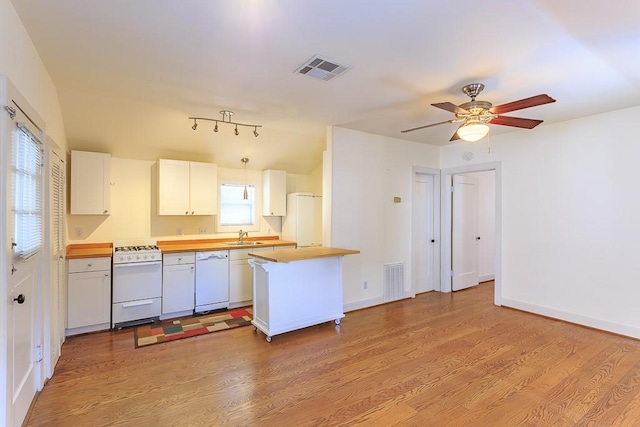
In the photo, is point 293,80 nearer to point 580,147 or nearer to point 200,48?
point 200,48

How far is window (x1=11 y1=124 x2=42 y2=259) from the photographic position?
189 centimetres

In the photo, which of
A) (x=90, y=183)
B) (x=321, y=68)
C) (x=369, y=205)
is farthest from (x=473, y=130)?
(x=90, y=183)

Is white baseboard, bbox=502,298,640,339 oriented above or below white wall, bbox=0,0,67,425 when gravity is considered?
below

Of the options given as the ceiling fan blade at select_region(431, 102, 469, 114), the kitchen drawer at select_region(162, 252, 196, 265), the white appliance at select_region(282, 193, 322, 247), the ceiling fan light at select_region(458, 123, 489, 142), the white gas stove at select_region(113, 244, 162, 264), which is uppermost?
the ceiling fan blade at select_region(431, 102, 469, 114)

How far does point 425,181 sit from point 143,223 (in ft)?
15.0

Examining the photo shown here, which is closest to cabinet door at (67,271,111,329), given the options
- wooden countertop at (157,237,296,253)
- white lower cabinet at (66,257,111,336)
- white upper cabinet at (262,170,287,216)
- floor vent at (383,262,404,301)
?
white lower cabinet at (66,257,111,336)

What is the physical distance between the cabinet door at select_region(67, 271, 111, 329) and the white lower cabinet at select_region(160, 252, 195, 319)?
24.0 inches

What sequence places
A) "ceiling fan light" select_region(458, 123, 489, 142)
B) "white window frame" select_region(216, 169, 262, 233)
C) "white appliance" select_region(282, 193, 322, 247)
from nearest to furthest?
1. "ceiling fan light" select_region(458, 123, 489, 142)
2. "white window frame" select_region(216, 169, 262, 233)
3. "white appliance" select_region(282, 193, 322, 247)

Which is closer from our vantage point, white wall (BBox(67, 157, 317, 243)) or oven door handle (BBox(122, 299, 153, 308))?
oven door handle (BBox(122, 299, 153, 308))

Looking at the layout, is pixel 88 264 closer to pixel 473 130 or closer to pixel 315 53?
pixel 315 53

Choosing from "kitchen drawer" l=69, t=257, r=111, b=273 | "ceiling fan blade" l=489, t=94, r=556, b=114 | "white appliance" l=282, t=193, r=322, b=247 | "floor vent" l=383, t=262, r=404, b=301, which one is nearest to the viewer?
"ceiling fan blade" l=489, t=94, r=556, b=114

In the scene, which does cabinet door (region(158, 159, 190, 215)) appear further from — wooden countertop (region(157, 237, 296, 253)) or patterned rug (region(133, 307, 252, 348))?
patterned rug (region(133, 307, 252, 348))

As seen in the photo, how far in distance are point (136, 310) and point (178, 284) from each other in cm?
54

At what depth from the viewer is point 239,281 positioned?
4.62 meters
